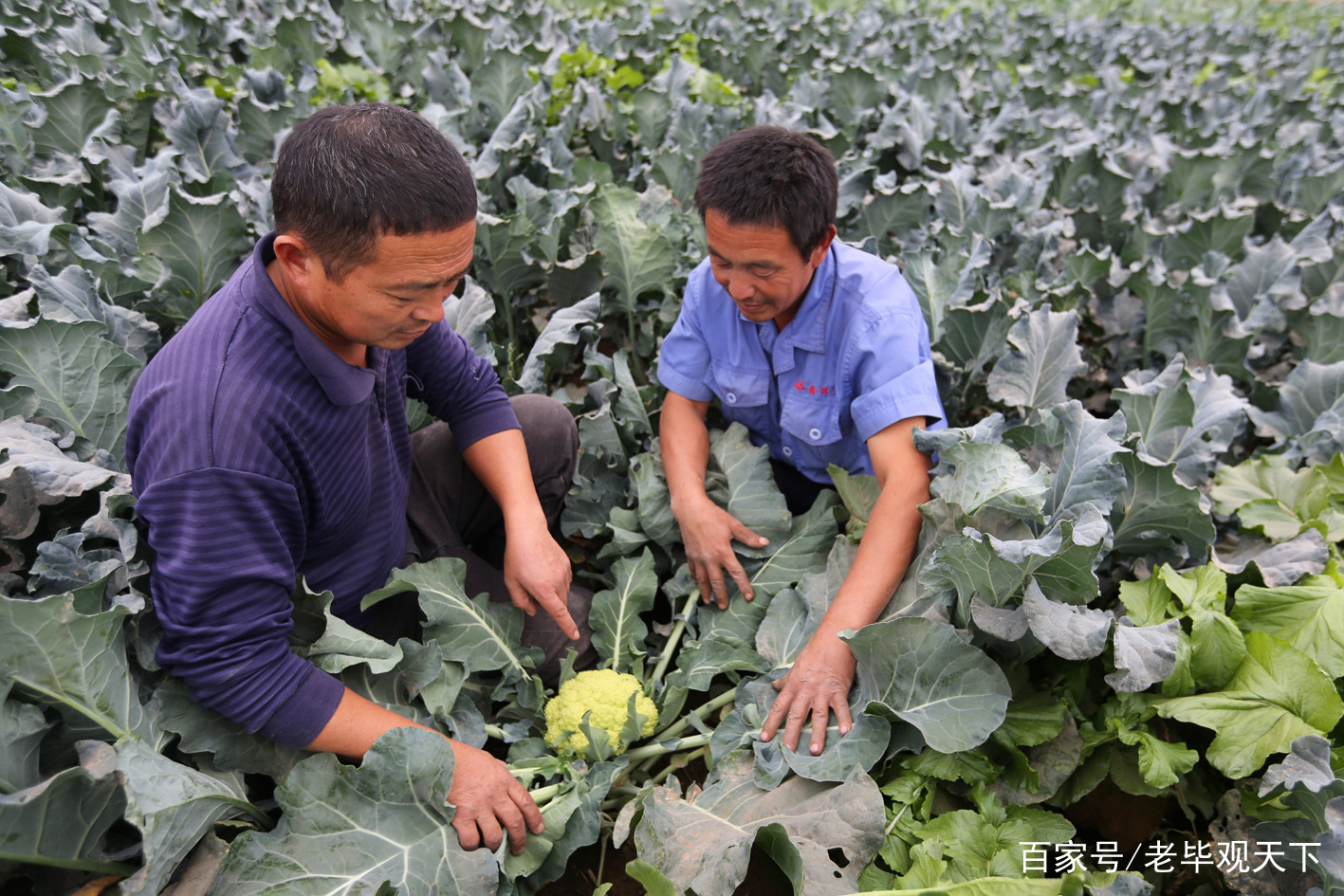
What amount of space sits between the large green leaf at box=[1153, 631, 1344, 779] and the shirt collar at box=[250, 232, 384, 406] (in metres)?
2.08

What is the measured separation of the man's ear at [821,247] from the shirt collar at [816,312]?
105mm

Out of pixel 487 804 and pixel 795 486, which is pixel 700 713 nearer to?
pixel 487 804

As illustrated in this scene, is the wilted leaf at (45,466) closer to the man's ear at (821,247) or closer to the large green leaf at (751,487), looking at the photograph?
the large green leaf at (751,487)

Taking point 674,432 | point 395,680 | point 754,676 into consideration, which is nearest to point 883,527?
point 754,676

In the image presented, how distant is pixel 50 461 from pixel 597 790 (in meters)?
1.53

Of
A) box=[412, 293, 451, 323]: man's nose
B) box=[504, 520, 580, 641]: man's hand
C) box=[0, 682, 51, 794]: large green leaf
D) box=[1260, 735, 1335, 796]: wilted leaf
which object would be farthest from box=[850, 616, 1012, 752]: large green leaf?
box=[0, 682, 51, 794]: large green leaf

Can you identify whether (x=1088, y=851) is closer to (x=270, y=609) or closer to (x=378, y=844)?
(x=378, y=844)

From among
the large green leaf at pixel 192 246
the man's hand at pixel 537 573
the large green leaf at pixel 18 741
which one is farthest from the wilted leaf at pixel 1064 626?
the large green leaf at pixel 192 246

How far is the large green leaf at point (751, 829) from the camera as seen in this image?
187 cm

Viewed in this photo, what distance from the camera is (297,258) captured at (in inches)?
66.9

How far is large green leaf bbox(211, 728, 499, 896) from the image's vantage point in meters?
1.83

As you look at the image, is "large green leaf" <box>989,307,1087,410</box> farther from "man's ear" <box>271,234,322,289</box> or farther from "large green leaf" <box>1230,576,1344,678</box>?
"man's ear" <box>271,234,322,289</box>

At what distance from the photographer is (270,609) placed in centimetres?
176

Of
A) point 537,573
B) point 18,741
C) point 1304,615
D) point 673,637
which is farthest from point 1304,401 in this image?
point 18,741
